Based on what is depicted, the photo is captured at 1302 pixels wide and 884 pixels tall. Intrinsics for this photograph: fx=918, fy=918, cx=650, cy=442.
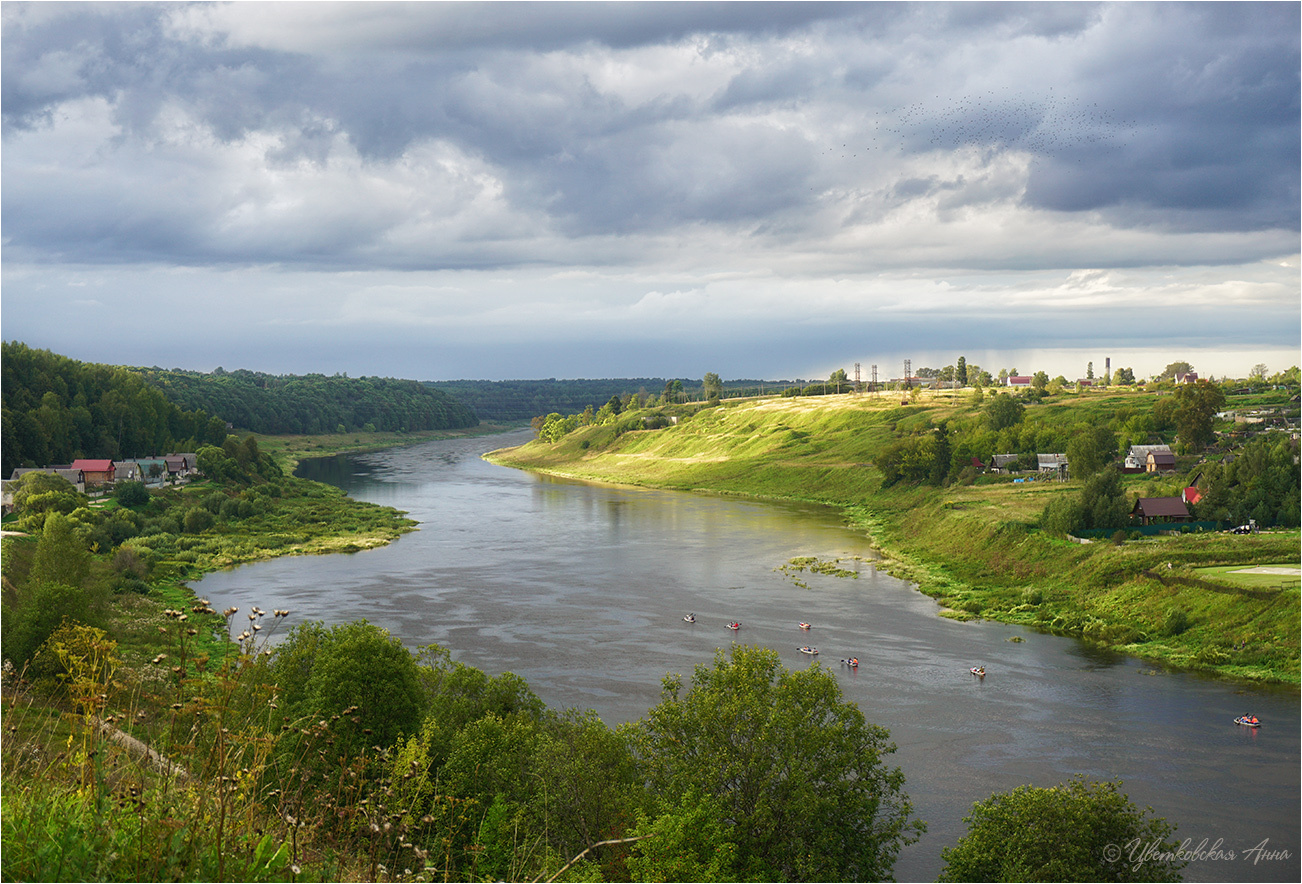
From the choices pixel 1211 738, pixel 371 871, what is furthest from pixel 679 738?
pixel 1211 738

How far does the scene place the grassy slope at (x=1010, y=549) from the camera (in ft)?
132

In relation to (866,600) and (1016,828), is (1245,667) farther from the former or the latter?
(1016,828)

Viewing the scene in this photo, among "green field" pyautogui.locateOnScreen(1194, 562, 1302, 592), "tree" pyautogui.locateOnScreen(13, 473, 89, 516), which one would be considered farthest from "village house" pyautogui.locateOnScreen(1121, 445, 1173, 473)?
"tree" pyautogui.locateOnScreen(13, 473, 89, 516)

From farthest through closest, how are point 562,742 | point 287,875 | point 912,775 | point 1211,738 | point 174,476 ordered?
point 174,476 → point 1211,738 → point 912,775 → point 562,742 → point 287,875

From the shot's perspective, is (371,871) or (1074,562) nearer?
(371,871)

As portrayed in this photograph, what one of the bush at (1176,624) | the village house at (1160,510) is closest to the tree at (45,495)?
the bush at (1176,624)

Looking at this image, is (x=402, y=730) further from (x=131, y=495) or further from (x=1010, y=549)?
(x=131, y=495)

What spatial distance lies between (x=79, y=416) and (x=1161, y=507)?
10452cm

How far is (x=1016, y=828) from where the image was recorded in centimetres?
1844

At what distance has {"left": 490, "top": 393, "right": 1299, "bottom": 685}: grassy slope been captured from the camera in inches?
1578

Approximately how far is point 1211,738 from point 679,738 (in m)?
19.9

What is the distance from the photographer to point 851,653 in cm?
4000

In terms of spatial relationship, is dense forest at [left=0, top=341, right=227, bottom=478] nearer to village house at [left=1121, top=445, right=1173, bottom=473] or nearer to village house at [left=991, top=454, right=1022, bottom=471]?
village house at [left=991, top=454, right=1022, bottom=471]

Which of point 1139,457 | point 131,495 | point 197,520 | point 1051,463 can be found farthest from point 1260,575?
point 131,495
